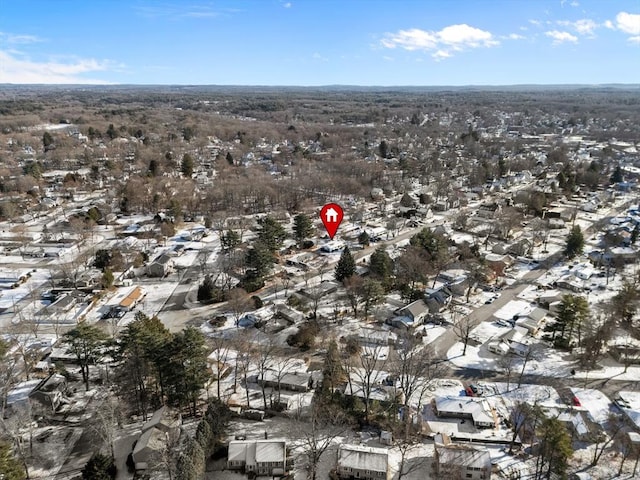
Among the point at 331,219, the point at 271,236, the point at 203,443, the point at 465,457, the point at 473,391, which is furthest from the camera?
the point at 331,219

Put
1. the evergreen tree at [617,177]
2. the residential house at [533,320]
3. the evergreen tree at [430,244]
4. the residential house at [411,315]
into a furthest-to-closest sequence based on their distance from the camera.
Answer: the evergreen tree at [617,177], the evergreen tree at [430,244], the residential house at [411,315], the residential house at [533,320]

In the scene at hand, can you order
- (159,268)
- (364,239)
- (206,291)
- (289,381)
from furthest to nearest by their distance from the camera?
→ (364,239) → (159,268) → (206,291) → (289,381)

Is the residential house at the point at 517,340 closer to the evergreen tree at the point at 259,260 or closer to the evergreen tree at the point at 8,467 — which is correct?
the evergreen tree at the point at 259,260

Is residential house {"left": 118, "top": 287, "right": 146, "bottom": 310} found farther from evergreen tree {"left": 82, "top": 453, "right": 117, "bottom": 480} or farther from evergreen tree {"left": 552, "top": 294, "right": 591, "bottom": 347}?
evergreen tree {"left": 552, "top": 294, "right": 591, "bottom": 347}

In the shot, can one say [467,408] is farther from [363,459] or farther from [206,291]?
[206,291]

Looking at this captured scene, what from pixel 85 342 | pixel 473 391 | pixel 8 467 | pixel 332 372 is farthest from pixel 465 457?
pixel 85 342

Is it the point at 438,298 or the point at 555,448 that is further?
the point at 438,298

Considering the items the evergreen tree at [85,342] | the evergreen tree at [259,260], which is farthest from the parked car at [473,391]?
the evergreen tree at [85,342]
